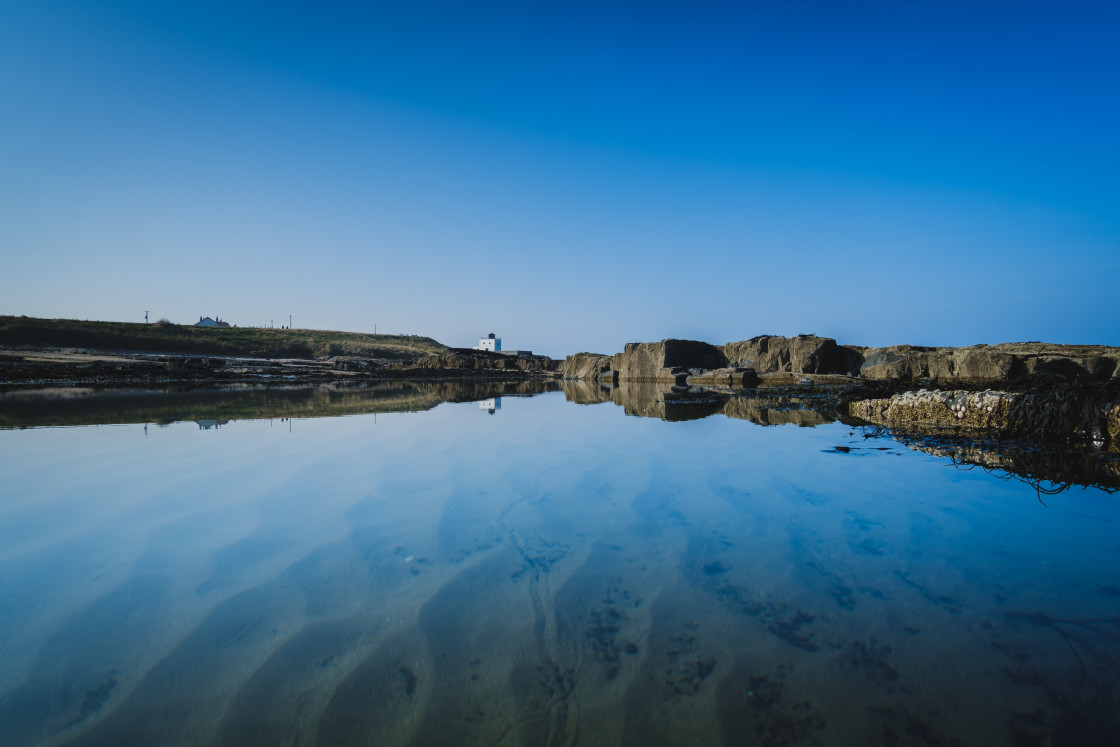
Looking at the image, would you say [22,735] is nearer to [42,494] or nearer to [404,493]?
[404,493]

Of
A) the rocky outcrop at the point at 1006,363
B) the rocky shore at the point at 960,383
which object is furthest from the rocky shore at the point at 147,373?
the rocky outcrop at the point at 1006,363

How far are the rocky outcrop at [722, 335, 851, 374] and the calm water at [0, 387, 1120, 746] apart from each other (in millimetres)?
15343

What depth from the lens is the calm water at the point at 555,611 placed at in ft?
4.19

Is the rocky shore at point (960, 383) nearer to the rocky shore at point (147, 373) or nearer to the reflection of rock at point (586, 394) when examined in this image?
the reflection of rock at point (586, 394)

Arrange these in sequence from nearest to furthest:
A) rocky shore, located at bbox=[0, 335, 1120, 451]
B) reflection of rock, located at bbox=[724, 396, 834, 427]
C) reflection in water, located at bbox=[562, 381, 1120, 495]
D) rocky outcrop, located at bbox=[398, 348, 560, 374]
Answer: reflection in water, located at bbox=[562, 381, 1120, 495], rocky shore, located at bbox=[0, 335, 1120, 451], reflection of rock, located at bbox=[724, 396, 834, 427], rocky outcrop, located at bbox=[398, 348, 560, 374]

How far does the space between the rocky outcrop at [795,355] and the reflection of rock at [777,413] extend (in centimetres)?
850

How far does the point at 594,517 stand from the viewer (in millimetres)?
2900

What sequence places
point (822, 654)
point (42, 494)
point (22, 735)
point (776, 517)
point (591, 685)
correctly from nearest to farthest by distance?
point (22, 735), point (591, 685), point (822, 654), point (776, 517), point (42, 494)

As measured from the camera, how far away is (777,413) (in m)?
8.30

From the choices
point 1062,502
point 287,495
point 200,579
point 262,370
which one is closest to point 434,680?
point 200,579

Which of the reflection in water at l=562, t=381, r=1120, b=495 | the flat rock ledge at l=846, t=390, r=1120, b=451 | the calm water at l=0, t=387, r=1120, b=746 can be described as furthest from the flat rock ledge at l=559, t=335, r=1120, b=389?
the calm water at l=0, t=387, r=1120, b=746

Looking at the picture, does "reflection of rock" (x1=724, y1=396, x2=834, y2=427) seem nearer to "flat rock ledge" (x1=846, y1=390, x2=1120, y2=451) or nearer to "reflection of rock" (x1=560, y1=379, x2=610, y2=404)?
"flat rock ledge" (x1=846, y1=390, x2=1120, y2=451)

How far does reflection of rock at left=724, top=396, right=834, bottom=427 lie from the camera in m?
7.21

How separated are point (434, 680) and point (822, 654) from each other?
45.5 inches
